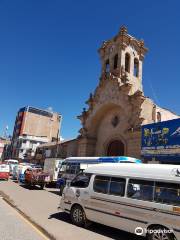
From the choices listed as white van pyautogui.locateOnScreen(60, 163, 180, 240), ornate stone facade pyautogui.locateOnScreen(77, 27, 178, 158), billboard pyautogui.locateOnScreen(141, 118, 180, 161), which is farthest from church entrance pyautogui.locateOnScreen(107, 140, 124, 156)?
white van pyautogui.locateOnScreen(60, 163, 180, 240)

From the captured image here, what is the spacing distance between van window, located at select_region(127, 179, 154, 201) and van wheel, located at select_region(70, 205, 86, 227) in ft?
7.59

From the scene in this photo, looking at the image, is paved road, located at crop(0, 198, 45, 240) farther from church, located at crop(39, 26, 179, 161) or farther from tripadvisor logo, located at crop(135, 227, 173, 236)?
church, located at crop(39, 26, 179, 161)

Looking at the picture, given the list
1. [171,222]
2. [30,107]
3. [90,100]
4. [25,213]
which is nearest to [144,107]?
[90,100]

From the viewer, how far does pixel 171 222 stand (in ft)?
24.8

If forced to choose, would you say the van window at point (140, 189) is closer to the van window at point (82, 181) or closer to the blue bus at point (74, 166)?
the van window at point (82, 181)

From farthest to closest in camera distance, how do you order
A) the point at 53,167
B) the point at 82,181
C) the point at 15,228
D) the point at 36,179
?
the point at 53,167
the point at 36,179
the point at 82,181
the point at 15,228

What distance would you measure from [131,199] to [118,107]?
936 inches

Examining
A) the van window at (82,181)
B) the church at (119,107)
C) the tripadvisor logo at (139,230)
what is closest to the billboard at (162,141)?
the church at (119,107)

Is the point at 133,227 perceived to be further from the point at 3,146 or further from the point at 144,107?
the point at 3,146

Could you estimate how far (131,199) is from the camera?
8805 mm

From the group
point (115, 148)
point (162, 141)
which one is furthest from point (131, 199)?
point (115, 148)

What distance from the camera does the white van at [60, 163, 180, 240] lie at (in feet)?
25.7

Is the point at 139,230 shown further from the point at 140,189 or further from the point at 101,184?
the point at 101,184

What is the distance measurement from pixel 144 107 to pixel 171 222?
22.4 metres
